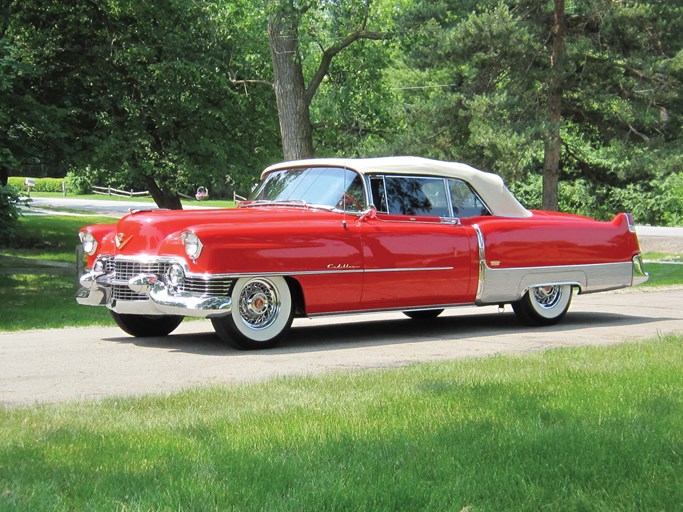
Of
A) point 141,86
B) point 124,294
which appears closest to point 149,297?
point 124,294

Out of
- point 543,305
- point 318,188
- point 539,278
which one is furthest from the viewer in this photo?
point 543,305

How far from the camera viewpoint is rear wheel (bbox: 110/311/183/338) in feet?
32.3

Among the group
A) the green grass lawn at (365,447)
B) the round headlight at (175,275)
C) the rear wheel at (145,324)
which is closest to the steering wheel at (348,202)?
the round headlight at (175,275)

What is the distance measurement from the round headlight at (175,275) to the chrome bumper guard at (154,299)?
0.05m

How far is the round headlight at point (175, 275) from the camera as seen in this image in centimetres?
851

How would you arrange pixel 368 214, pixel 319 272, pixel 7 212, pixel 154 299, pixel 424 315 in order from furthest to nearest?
1. pixel 7 212
2. pixel 424 315
3. pixel 368 214
4. pixel 319 272
5. pixel 154 299

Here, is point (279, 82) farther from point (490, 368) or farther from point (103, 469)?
point (103, 469)

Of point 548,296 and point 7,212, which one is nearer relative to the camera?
point 548,296

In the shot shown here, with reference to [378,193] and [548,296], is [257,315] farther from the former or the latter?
[548,296]

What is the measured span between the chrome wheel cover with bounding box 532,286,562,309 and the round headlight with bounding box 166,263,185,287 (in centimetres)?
436

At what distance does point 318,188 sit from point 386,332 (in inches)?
70.6

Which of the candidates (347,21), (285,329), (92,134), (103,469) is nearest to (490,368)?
(285,329)

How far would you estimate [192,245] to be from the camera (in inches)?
332

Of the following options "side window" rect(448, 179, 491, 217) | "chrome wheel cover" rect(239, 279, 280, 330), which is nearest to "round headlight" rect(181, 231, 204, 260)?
"chrome wheel cover" rect(239, 279, 280, 330)
